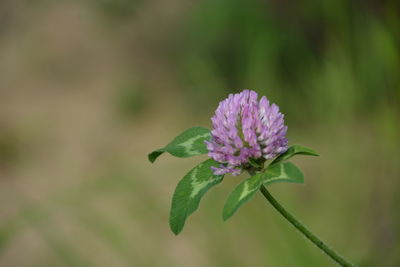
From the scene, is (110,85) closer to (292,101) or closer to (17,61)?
(17,61)

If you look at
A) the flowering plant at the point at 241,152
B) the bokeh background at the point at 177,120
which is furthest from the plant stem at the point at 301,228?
the bokeh background at the point at 177,120

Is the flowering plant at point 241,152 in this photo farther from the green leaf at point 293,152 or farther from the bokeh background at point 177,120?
the bokeh background at point 177,120

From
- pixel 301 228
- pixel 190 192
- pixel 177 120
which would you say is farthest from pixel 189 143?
pixel 177 120

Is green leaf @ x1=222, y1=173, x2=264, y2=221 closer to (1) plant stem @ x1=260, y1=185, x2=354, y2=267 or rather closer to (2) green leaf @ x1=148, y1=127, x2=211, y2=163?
(1) plant stem @ x1=260, y1=185, x2=354, y2=267

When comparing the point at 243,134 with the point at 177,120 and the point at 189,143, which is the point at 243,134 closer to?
the point at 189,143

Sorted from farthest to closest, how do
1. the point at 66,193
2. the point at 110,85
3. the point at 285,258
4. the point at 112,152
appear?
1. the point at 110,85
2. the point at 112,152
3. the point at 66,193
4. the point at 285,258

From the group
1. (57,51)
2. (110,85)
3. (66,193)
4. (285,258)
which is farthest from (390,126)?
(57,51)
